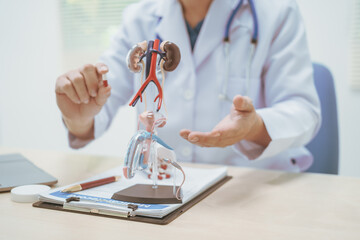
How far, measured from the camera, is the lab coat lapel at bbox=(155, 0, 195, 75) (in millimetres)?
956

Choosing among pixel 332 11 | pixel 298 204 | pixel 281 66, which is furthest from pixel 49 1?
pixel 298 204

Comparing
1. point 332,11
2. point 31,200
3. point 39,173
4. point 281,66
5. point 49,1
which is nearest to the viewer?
point 31,200

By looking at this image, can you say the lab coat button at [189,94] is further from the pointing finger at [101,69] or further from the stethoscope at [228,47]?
the pointing finger at [101,69]

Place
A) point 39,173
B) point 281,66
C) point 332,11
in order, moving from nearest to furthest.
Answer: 1. point 39,173
2. point 281,66
3. point 332,11

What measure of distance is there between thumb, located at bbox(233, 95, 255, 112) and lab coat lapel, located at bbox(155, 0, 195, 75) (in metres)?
0.33

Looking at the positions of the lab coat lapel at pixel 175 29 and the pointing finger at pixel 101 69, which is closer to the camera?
the pointing finger at pixel 101 69

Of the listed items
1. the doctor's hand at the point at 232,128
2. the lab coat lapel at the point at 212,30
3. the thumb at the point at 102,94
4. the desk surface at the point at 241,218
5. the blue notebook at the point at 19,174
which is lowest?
the desk surface at the point at 241,218

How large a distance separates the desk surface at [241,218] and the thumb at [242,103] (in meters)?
0.14

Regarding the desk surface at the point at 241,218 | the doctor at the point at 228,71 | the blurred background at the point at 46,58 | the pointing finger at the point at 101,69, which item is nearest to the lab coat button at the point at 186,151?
the doctor at the point at 228,71

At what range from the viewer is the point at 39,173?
0.71 m

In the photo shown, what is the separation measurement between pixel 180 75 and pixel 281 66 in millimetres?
260

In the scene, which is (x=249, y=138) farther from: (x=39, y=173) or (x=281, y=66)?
(x=39, y=173)

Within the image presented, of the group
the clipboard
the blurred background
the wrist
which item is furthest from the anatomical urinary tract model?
the blurred background

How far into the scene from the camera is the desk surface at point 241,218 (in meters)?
0.46
